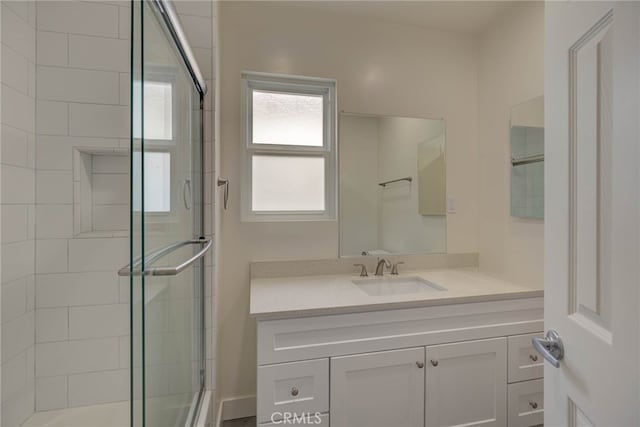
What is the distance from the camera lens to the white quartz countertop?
1229 mm

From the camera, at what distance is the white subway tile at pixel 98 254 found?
1.33 metres

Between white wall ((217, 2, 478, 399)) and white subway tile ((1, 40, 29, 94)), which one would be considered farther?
white wall ((217, 2, 478, 399))

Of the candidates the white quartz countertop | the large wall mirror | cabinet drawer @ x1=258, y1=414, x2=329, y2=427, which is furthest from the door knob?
the large wall mirror

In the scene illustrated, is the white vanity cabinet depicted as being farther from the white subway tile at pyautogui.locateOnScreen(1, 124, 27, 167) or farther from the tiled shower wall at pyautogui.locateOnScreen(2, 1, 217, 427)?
the white subway tile at pyautogui.locateOnScreen(1, 124, 27, 167)

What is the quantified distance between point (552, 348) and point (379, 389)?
809mm

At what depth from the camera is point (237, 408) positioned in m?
1.66

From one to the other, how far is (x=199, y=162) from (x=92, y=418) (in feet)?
4.28

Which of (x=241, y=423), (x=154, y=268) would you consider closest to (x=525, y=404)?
(x=241, y=423)

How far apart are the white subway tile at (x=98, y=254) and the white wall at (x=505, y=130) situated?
215cm

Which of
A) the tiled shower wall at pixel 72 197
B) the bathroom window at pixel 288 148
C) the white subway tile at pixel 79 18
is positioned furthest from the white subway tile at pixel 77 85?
the bathroom window at pixel 288 148

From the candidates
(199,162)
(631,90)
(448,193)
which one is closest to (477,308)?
(448,193)

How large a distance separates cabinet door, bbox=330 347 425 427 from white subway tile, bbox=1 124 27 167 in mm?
1577

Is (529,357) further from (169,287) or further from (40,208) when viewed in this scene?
(40,208)

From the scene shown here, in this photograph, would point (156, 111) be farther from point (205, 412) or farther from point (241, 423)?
point (241, 423)
